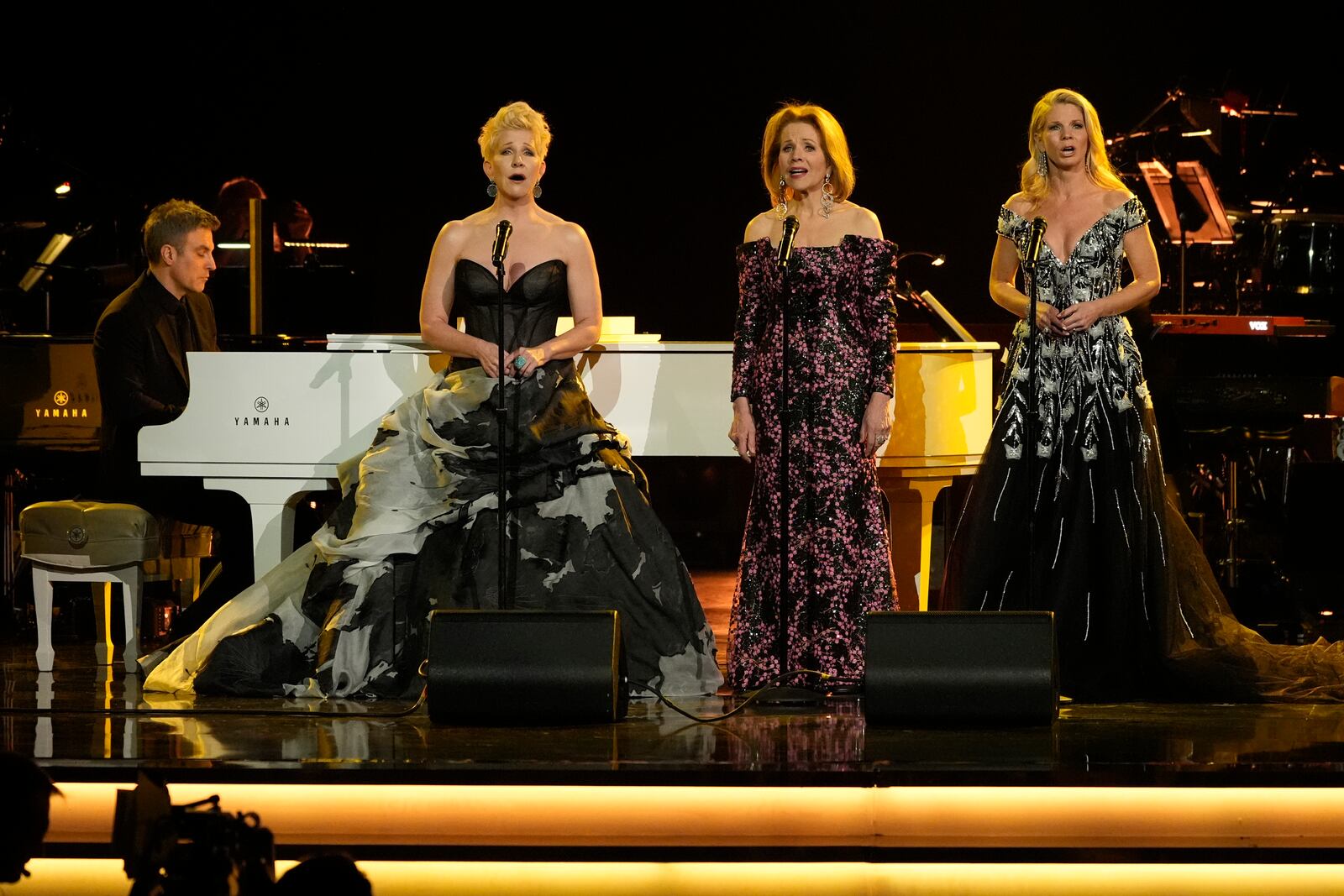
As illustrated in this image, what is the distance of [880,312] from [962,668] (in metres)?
1.21

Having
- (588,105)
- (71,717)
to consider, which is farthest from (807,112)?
(588,105)

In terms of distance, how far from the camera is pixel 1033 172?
181 inches

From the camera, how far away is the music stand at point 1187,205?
753 cm

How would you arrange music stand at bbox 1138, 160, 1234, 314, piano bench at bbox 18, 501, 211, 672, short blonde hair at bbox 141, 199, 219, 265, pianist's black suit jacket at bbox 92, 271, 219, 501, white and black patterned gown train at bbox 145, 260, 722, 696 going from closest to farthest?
1. white and black patterned gown train at bbox 145, 260, 722, 696
2. piano bench at bbox 18, 501, 211, 672
3. pianist's black suit jacket at bbox 92, 271, 219, 501
4. short blonde hair at bbox 141, 199, 219, 265
5. music stand at bbox 1138, 160, 1234, 314

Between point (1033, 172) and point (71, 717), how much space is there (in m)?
3.10

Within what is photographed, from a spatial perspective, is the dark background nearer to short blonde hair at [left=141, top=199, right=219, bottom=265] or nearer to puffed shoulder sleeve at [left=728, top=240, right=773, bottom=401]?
short blonde hair at [left=141, top=199, right=219, bottom=265]

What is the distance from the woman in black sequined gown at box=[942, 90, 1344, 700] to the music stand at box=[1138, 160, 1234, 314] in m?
3.20

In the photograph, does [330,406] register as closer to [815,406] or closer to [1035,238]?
[815,406]

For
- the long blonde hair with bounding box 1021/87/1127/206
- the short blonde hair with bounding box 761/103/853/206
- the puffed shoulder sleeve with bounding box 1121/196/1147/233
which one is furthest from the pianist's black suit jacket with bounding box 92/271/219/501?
the puffed shoulder sleeve with bounding box 1121/196/1147/233

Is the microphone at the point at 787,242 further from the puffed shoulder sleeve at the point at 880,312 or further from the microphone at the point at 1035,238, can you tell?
the microphone at the point at 1035,238

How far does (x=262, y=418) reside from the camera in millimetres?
5055

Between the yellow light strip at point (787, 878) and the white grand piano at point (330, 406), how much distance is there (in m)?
1.97

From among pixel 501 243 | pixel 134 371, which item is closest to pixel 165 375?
pixel 134 371

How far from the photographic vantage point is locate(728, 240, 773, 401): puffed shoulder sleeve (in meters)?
4.49
